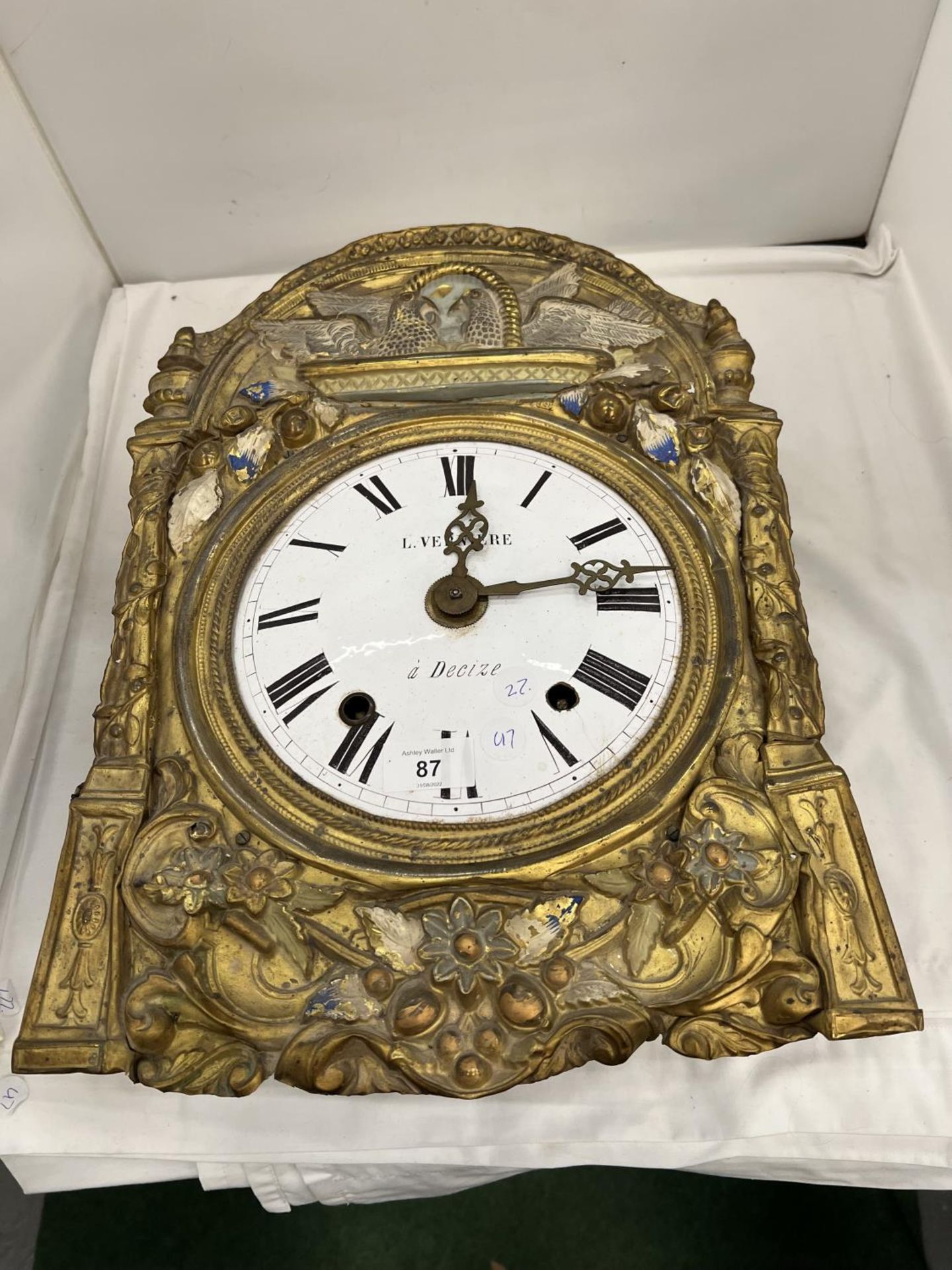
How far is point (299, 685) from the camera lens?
141 centimetres

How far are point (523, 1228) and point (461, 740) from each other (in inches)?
43.9

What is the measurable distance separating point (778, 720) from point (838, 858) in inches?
8.3

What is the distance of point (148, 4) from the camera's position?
1.87m

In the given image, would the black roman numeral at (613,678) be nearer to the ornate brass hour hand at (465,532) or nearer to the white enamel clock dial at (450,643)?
the white enamel clock dial at (450,643)

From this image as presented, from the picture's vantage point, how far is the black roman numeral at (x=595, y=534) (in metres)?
1.49

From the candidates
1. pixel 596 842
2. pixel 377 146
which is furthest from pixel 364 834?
pixel 377 146

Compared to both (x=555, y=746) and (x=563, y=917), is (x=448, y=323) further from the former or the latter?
(x=563, y=917)

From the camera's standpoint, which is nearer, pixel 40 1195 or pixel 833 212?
pixel 40 1195

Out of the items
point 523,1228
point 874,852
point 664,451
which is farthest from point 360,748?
point 523,1228

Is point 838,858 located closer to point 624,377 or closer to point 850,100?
point 624,377

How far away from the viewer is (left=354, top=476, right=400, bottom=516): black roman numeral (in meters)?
1.56

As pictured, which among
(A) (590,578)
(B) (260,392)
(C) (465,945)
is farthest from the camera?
(B) (260,392)

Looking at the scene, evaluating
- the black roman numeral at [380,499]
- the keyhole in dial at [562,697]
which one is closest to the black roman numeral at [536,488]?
the black roman numeral at [380,499]

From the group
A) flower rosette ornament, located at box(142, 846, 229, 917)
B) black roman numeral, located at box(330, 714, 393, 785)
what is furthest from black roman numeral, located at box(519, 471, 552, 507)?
flower rosette ornament, located at box(142, 846, 229, 917)
